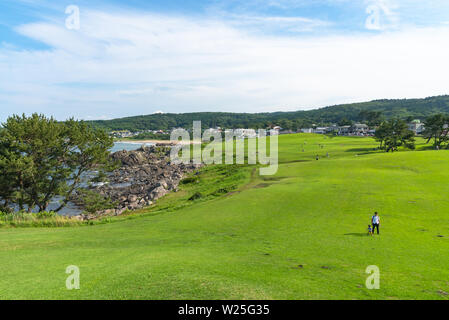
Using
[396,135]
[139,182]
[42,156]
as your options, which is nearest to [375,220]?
[42,156]

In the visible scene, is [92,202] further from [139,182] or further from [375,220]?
[375,220]

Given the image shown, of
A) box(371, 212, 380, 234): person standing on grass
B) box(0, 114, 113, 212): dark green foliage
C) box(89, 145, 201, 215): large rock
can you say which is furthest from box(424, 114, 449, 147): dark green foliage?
box(0, 114, 113, 212): dark green foliage

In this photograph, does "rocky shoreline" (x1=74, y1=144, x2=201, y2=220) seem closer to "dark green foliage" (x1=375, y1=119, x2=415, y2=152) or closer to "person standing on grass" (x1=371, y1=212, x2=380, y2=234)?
"person standing on grass" (x1=371, y1=212, x2=380, y2=234)

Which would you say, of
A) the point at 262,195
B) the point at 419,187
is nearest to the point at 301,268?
the point at 262,195

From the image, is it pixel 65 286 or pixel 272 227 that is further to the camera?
pixel 272 227

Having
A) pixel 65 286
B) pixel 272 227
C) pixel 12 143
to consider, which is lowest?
pixel 272 227

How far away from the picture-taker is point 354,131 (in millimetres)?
194500

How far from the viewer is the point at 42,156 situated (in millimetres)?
43188

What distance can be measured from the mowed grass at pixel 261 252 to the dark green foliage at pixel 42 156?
1998 centimetres

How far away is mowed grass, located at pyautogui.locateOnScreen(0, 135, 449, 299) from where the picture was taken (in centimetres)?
1157

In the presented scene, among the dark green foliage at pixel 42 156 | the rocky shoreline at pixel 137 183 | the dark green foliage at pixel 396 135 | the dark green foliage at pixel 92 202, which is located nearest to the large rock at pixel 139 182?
the rocky shoreline at pixel 137 183

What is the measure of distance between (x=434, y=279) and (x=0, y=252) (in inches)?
898

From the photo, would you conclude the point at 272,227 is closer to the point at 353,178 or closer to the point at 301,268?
the point at 301,268

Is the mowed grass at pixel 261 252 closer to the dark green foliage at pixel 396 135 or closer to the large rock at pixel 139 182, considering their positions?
the large rock at pixel 139 182
